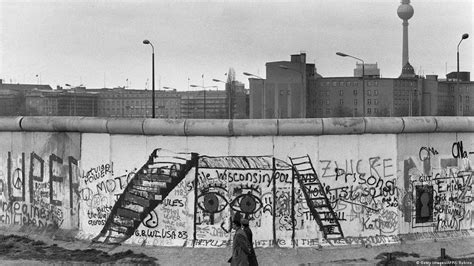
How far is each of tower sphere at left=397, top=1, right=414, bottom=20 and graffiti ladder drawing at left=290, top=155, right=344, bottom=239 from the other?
447 ft

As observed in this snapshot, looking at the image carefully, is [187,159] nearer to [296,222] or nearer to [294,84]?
[296,222]

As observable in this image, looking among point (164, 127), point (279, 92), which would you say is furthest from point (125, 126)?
point (279, 92)

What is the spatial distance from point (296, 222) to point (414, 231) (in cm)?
305

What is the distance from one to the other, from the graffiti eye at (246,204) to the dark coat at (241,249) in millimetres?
3883

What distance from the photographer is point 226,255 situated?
A: 13898 mm

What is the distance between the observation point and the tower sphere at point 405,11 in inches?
5620

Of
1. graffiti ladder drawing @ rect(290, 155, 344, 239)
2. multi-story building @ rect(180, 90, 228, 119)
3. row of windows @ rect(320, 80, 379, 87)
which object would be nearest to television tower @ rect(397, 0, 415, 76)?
row of windows @ rect(320, 80, 379, 87)

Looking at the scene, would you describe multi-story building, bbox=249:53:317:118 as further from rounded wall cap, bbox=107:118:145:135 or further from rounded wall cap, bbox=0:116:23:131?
rounded wall cap, bbox=107:118:145:135

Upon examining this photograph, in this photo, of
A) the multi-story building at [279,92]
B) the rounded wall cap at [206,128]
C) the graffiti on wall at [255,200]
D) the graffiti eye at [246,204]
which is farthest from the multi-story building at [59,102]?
the graffiti eye at [246,204]

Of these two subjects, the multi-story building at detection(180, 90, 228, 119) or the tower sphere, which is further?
the tower sphere

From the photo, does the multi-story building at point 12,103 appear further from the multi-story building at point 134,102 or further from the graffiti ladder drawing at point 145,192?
the graffiti ladder drawing at point 145,192

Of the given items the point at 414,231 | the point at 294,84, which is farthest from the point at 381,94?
the point at 414,231

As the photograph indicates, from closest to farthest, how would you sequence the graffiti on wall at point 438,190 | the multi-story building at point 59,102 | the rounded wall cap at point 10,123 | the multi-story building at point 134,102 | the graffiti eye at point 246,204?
1. the graffiti eye at point 246,204
2. the graffiti on wall at point 438,190
3. the rounded wall cap at point 10,123
4. the multi-story building at point 59,102
5. the multi-story building at point 134,102

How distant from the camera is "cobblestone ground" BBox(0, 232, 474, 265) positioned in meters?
13.7
